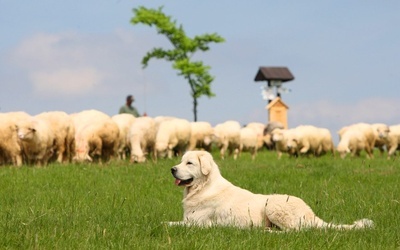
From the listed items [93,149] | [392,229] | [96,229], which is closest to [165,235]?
[96,229]

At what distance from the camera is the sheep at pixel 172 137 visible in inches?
1024

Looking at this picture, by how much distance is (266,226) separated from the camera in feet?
25.9

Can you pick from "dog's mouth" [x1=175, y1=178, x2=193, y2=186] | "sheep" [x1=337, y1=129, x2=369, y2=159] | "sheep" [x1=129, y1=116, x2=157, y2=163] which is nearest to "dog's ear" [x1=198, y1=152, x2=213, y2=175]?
"dog's mouth" [x1=175, y1=178, x2=193, y2=186]

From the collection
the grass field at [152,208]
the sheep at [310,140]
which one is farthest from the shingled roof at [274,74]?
the grass field at [152,208]

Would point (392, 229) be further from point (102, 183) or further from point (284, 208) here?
point (102, 183)

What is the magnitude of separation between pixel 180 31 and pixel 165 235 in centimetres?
4884

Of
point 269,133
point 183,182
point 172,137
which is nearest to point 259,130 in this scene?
point 269,133

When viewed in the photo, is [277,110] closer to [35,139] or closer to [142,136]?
[142,136]

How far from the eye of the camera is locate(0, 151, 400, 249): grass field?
6387 mm

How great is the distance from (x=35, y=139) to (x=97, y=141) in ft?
10.4

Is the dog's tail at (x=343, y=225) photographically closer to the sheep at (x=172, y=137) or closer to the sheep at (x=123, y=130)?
the sheep at (x=123, y=130)

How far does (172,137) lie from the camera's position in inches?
1072

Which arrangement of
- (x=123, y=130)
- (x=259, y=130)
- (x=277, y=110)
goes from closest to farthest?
(x=123, y=130), (x=259, y=130), (x=277, y=110)

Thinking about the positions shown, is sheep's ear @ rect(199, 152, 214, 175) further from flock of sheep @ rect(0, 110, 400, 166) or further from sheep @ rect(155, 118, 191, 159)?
sheep @ rect(155, 118, 191, 159)
